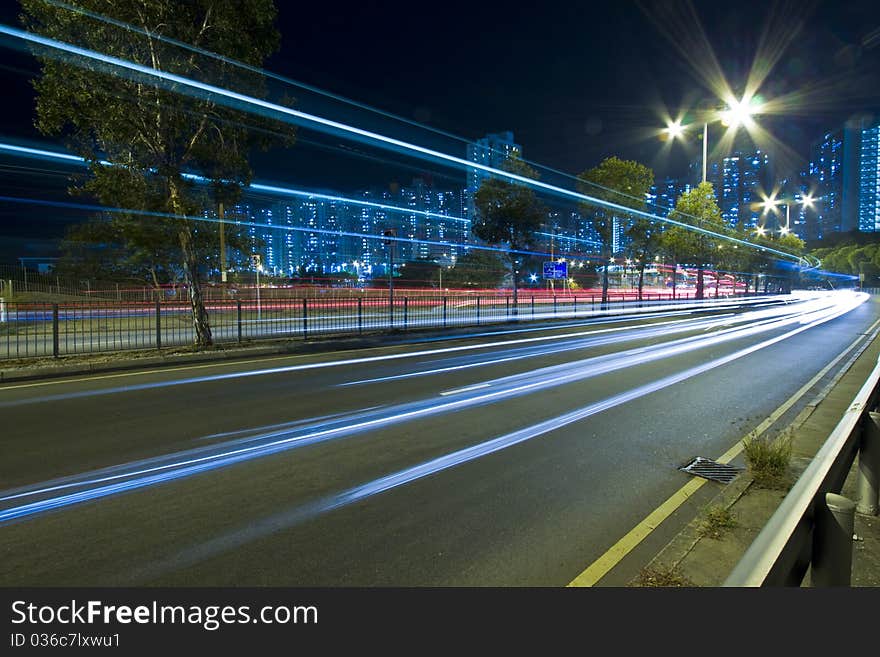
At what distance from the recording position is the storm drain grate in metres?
4.80

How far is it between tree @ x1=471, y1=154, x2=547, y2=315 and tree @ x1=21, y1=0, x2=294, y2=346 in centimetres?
1530

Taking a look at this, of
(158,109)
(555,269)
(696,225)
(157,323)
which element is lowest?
(157,323)

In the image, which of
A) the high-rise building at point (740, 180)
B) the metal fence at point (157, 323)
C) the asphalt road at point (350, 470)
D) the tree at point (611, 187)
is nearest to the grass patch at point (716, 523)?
the asphalt road at point (350, 470)

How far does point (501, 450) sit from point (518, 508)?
1.44m

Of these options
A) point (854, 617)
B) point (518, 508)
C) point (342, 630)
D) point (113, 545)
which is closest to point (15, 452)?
point (113, 545)

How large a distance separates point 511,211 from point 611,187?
1160cm

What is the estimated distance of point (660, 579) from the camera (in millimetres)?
2975

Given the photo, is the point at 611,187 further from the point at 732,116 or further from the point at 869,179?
the point at 869,179

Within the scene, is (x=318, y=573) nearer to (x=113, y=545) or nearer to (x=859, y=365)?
Answer: (x=113, y=545)

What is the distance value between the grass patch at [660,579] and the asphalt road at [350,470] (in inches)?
7.2

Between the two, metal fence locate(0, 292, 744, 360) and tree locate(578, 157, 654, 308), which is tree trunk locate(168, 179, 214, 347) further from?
tree locate(578, 157, 654, 308)

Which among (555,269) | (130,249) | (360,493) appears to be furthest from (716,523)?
(130,249)
